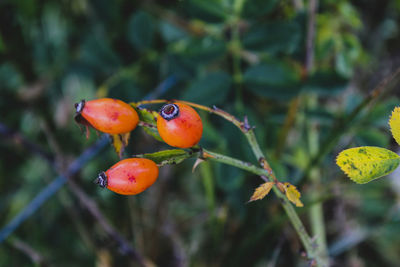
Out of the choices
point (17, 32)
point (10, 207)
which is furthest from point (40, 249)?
point (17, 32)

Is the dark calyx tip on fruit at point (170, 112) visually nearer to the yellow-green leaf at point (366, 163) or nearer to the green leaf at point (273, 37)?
the yellow-green leaf at point (366, 163)

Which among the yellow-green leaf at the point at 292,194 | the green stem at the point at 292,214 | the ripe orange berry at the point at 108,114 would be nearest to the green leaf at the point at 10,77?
the ripe orange berry at the point at 108,114

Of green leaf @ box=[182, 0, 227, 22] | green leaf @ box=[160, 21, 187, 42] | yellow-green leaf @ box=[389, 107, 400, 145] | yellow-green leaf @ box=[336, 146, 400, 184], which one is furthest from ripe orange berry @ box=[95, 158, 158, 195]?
green leaf @ box=[160, 21, 187, 42]

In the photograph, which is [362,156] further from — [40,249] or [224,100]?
[40,249]

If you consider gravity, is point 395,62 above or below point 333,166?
above

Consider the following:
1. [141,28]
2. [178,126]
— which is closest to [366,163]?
[178,126]

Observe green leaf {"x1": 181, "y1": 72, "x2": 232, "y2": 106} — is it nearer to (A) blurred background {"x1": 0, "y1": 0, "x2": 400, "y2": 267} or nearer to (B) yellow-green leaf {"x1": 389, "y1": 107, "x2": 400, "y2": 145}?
(A) blurred background {"x1": 0, "y1": 0, "x2": 400, "y2": 267}
